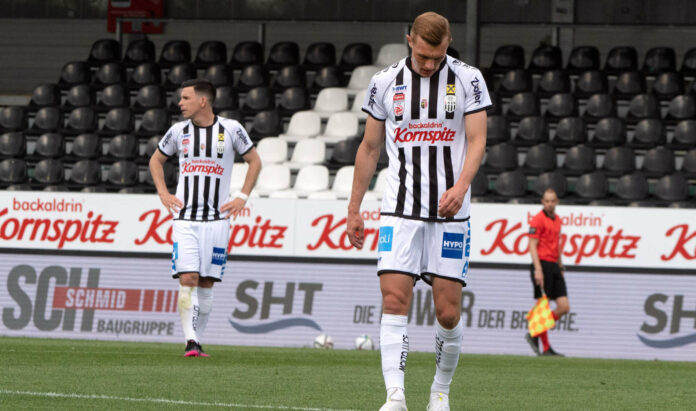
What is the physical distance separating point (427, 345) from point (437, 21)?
9.04m

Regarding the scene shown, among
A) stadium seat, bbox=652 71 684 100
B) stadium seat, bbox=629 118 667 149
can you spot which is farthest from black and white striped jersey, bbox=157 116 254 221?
stadium seat, bbox=652 71 684 100

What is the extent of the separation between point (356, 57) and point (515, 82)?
9.63 ft

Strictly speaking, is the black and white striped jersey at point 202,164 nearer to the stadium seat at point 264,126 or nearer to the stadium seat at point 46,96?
the stadium seat at point 264,126

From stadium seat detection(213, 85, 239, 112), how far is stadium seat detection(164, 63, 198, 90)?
3.73 ft

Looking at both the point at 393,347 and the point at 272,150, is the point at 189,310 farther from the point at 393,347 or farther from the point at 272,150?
the point at 272,150

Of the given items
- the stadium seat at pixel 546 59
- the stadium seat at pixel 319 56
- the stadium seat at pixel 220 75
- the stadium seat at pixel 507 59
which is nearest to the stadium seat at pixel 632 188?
the stadium seat at pixel 546 59

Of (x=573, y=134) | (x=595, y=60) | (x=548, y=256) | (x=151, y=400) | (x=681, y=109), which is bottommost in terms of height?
(x=151, y=400)

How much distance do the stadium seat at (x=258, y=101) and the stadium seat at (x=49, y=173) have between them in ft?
10.1

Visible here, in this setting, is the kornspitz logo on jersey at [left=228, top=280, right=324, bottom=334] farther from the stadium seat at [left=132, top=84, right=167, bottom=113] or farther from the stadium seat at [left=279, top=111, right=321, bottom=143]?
the stadium seat at [left=132, top=84, right=167, bottom=113]

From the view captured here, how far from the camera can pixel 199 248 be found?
34.1 ft

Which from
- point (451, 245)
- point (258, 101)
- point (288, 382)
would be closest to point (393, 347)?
point (451, 245)

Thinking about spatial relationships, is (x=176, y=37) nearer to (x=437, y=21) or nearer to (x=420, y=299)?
(x=420, y=299)

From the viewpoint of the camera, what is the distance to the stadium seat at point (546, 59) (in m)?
19.6

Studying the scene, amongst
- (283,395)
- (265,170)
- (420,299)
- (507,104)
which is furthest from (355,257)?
(283,395)
